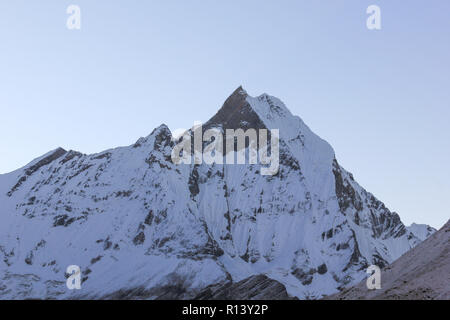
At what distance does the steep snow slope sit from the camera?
8469 centimetres

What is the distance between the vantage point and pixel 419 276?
300 feet

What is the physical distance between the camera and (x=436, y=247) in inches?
3962

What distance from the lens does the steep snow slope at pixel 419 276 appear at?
278 ft
